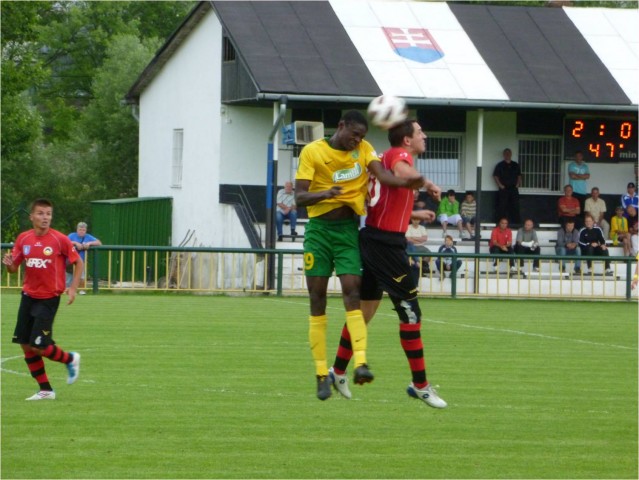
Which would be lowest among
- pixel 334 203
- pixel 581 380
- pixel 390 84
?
pixel 581 380

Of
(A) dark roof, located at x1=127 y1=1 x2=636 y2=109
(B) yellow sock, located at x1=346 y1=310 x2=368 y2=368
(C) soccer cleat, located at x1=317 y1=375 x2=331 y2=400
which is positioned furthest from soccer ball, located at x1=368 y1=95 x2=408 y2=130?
(A) dark roof, located at x1=127 y1=1 x2=636 y2=109

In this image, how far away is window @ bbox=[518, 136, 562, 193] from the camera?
3791 cm

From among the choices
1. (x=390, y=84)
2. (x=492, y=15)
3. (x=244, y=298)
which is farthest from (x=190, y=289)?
(x=492, y=15)

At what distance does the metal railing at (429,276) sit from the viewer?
30266 millimetres

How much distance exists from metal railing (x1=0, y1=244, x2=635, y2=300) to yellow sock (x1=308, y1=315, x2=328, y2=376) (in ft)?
59.4

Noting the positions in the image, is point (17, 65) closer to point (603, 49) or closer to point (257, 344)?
point (603, 49)

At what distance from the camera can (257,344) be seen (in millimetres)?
20547

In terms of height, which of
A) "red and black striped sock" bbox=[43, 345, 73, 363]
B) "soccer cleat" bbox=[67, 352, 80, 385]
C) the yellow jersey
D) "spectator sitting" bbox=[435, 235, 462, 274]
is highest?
the yellow jersey

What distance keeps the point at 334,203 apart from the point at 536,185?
27.4 meters

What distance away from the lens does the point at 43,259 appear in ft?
→ 47.0

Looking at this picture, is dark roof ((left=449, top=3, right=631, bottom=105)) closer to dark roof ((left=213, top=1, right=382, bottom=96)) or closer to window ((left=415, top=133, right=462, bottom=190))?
window ((left=415, top=133, right=462, bottom=190))

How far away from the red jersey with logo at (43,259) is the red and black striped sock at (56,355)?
1.88 feet

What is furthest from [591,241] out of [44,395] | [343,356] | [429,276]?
[343,356]

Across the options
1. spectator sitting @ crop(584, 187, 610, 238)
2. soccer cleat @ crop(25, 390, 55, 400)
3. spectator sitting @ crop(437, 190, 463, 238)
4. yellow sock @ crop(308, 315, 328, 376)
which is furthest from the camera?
spectator sitting @ crop(584, 187, 610, 238)
